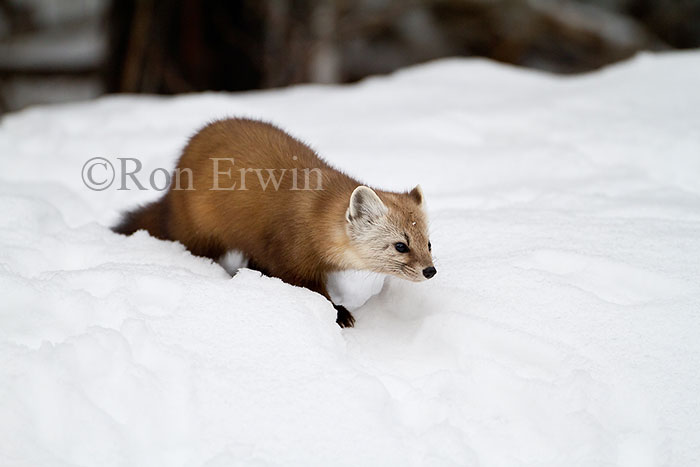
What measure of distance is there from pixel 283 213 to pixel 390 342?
815 millimetres

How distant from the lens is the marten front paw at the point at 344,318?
8.65 feet

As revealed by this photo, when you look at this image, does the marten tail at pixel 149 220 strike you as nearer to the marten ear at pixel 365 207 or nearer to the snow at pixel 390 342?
the snow at pixel 390 342

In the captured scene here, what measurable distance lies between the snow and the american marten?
17cm

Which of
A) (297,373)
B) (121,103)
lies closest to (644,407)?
(297,373)

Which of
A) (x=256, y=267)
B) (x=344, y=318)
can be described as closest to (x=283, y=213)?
(x=256, y=267)

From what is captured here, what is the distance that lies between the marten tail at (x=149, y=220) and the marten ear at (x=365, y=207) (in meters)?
1.08

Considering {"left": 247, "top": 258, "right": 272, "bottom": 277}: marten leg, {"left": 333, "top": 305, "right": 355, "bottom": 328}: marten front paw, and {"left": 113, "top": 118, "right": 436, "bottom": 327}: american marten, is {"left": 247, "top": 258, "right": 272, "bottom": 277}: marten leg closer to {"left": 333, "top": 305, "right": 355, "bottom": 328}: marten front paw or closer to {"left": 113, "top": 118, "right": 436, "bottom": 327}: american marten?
{"left": 113, "top": 118, "right": 436, "bottom": 327}: american marten

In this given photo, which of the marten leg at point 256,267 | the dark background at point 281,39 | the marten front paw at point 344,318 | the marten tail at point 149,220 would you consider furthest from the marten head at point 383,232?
the dark background at point 281,39

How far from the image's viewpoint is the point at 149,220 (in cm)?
343

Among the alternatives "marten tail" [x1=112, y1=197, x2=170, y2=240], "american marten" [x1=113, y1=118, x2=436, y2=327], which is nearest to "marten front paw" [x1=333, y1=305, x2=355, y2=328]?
"american marten" [x1=113, y1=118, x2=436, y2=327]

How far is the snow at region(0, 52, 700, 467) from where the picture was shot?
191 centimetres

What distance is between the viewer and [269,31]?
309 inches

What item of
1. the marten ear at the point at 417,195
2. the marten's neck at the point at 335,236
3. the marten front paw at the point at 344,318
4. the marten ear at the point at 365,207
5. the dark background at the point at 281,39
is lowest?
the marten front paw at the point at 344,318

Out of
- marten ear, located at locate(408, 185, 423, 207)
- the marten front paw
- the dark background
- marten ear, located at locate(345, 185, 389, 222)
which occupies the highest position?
the dark background
